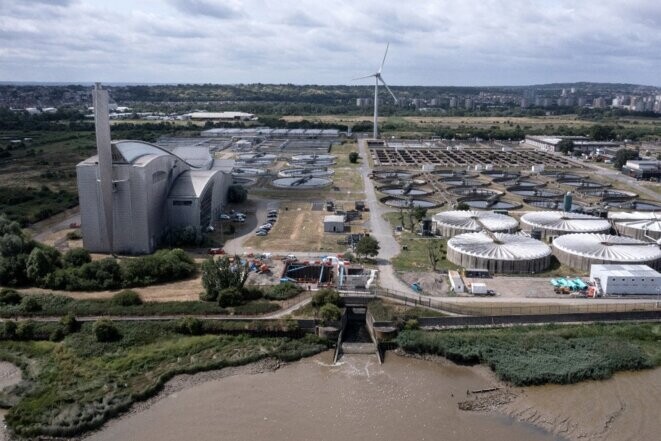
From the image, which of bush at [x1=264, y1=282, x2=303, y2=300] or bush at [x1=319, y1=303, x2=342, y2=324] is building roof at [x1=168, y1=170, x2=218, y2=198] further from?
bush at [x1=319, y1=303, x2=342, y2=324]

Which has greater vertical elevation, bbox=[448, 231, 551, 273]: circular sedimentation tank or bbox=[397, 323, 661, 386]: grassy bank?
bbox=[448, 231, 551, 273]: circular sedimentation tank

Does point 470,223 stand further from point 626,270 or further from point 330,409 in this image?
point 330,409

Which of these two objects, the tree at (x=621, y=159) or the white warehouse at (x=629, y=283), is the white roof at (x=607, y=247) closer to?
the white warehouse at (x=629, y=283)

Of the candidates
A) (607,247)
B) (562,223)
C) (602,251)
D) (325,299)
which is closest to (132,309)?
(325,299)

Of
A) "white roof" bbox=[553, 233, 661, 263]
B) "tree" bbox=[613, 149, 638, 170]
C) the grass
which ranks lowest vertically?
the grass

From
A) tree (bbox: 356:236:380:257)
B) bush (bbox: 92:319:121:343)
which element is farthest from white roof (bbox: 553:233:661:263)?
bush (bbox: 92:319:121:343)

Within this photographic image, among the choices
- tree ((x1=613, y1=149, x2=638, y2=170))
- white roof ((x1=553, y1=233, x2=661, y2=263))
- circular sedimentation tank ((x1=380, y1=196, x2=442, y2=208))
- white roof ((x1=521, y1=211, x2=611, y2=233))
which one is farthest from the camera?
tree ((x1=613, y1=149, x2=638, y2=170))

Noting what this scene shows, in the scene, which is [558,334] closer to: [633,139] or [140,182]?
[140,182]

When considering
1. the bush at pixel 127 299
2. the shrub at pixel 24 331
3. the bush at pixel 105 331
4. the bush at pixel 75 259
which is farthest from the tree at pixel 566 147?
the shrub at pixel 24 331
